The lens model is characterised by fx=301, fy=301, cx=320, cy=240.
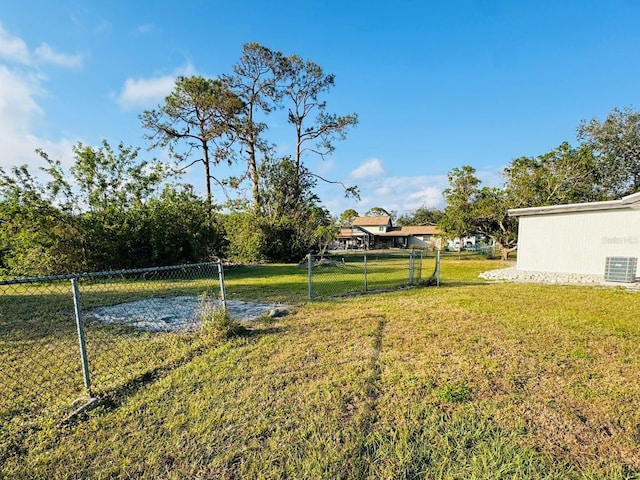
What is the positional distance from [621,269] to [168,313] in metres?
13.6

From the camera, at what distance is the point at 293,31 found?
39.8 ft

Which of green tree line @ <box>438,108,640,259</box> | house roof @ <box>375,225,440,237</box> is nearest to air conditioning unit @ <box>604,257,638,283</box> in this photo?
green tree line @ <box>438,108,640,259</box>

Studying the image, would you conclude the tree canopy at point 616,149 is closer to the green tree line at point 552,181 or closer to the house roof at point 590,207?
the green tree line at point 552,181

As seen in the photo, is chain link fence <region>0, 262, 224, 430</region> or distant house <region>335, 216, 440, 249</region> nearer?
chain link fence <region>0, 262, 224, 430</region>

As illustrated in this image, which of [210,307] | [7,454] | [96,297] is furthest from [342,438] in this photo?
[96,297]

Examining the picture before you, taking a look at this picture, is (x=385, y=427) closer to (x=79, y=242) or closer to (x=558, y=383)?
(x=558, y=383)

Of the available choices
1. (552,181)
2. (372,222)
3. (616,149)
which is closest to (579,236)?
(552,181)

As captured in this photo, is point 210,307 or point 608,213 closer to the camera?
point 210,307

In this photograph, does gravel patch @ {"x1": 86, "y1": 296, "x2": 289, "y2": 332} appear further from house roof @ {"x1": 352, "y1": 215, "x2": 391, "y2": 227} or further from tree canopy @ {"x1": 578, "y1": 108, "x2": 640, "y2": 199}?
house roof @ {"x1": 352, "y1": 215, "x2": 391, "y2": 227}

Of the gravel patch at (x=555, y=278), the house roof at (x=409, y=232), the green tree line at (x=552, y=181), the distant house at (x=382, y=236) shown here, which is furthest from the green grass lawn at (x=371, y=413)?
the house roof at (x=409, y=232)

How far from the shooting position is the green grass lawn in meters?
2.02

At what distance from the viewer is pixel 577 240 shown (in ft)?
37.4

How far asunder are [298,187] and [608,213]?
16664 millimetres

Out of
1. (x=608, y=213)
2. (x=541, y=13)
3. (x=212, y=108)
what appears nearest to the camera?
(x=541, y=13)
